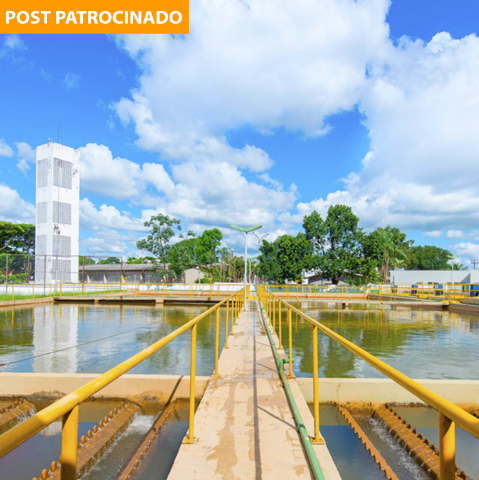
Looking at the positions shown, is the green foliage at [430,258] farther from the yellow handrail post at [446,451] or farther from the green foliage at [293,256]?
the yellow handrail post at [446,451]

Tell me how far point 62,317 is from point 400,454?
55.2 ft

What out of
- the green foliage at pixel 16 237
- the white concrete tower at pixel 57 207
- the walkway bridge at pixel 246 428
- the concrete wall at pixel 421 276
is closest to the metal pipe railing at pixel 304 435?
the walkway bridge at pixel 246 428

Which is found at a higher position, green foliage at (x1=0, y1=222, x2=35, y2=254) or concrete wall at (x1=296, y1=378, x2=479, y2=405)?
green foliage at (x1=0, y1=222, x2=35, y2=254)

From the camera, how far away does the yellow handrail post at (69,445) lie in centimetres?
136

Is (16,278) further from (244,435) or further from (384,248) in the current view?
(384,248)

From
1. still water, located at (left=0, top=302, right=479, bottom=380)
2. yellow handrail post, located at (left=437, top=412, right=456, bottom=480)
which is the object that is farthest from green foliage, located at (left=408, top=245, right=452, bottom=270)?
yellow handrail post, located at (left=437, top=412, right=456, bottom=480)

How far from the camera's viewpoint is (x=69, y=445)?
1402mm

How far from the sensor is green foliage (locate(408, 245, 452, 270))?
3226 inches

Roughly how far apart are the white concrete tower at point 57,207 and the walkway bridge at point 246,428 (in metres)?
47.3

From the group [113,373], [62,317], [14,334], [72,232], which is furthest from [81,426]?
[72,232]

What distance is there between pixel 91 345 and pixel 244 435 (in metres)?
8.36

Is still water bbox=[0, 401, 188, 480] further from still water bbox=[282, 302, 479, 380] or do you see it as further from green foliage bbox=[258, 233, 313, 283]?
green foliage bbox=[258, 233, 313, 283]

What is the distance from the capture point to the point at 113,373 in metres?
1.74

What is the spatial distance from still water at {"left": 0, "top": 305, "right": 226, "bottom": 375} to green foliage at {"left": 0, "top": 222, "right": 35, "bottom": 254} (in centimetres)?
4829
